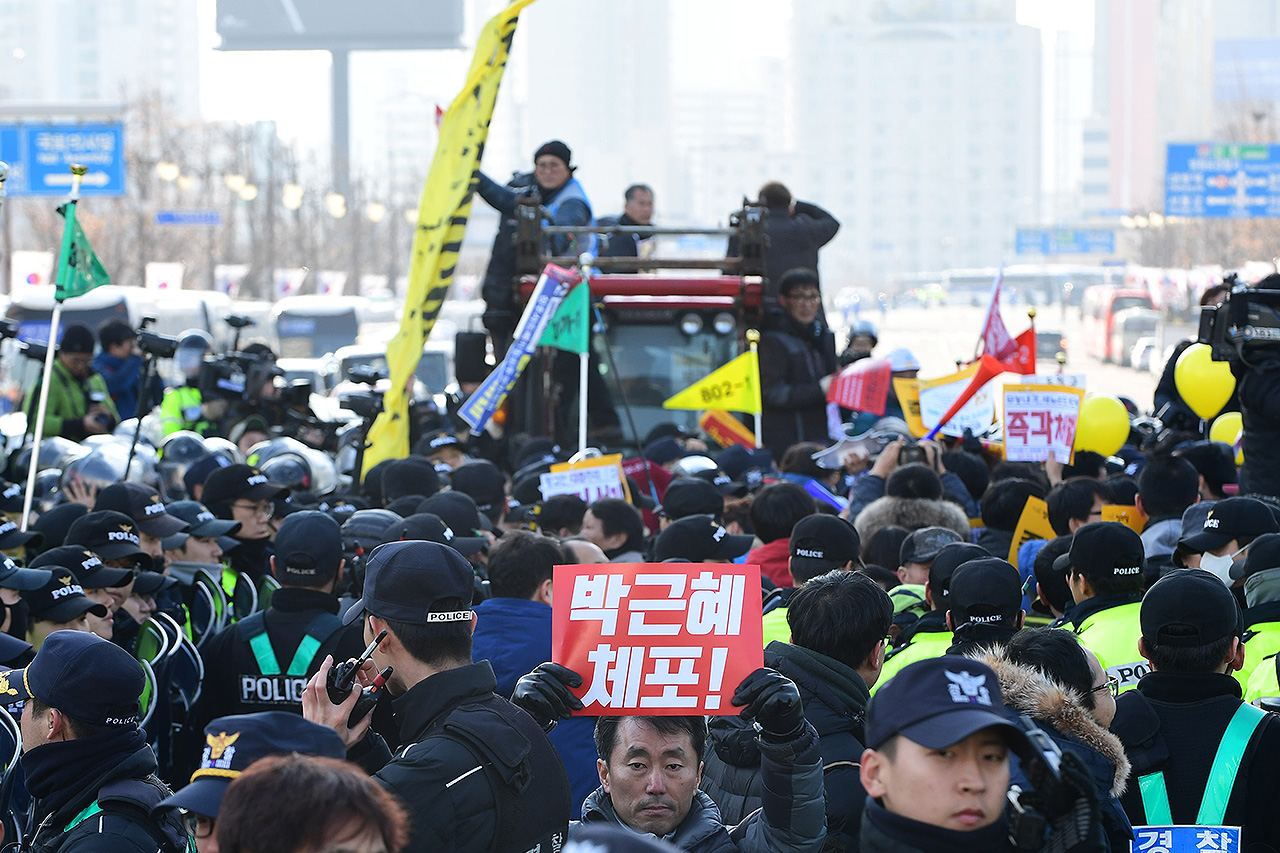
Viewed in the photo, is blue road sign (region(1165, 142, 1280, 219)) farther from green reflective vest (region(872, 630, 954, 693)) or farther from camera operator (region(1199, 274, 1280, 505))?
green reflective vest (region(872, 630, 954, 693))

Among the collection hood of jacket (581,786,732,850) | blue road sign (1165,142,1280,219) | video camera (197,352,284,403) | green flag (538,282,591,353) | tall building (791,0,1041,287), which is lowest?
hood of jacket (581,786,732,850)

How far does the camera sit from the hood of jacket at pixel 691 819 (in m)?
3.90

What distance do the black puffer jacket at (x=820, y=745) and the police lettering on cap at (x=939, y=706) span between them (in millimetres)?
931

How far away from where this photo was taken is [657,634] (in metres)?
3.87

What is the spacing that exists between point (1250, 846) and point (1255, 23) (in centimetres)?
21515

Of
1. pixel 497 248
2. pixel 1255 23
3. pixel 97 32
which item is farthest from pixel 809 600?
pixel 1255 23

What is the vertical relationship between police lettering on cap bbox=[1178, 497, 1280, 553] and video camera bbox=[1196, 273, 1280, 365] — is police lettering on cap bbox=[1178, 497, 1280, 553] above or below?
below

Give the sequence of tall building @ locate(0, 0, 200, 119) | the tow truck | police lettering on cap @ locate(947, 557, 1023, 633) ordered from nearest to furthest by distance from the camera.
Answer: police lettering on cap @ locate(947, 557, 1023, 633) < the tow truck < tall building @ locate(0, 0, 200, 119)

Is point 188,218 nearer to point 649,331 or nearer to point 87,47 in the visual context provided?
point 649,331

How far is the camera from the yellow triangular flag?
36.0ft

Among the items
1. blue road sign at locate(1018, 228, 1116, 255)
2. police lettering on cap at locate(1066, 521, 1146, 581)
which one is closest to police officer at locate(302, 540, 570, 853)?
police lettering on cap at locate(1066, 521, 1146, 581)

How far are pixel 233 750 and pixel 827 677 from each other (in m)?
1.66

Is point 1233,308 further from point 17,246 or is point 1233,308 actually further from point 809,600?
point 17,246

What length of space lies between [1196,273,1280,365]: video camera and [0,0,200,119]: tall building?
481 feet
